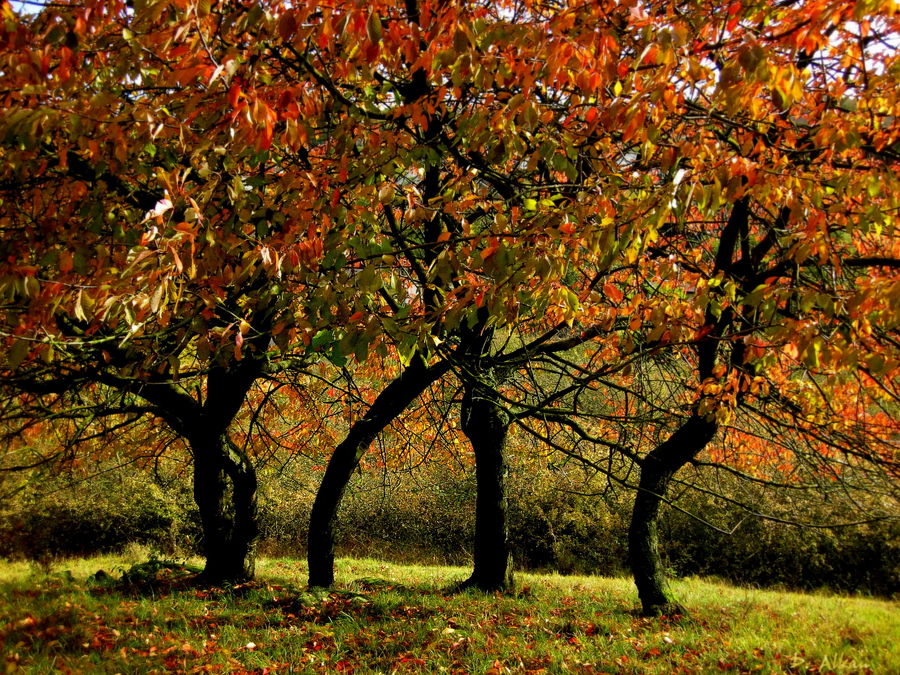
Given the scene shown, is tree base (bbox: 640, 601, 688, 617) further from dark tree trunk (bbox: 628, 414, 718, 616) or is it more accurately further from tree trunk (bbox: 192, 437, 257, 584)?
tree trunk (bbox: 192, 437, 257, 584)

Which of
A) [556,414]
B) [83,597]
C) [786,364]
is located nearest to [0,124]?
[556,414]

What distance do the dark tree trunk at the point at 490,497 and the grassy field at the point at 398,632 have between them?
536mm

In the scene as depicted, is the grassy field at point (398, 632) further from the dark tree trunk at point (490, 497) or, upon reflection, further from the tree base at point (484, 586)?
the dark tree trunk at point (490, 497)

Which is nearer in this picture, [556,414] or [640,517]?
[556,414]

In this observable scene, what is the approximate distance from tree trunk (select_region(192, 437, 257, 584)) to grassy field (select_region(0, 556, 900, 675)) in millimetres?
407

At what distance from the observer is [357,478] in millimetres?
15844

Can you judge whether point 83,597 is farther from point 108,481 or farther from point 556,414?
point 108,481

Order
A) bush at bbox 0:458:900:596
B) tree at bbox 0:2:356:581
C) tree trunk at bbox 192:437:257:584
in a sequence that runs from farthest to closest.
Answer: bush at bbox 0:458:900:596
tree trunk at bbox 192:437:257:584
tree at bbox 0:2:356:581

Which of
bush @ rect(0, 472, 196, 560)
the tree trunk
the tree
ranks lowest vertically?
bush @ rect(0, 472, 196, 560)

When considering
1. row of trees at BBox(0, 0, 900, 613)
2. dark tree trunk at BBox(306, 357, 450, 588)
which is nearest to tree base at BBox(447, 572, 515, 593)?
dark tree trunk at BBox(306, 357, 450, 588)

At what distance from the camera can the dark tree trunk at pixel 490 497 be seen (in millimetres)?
8742

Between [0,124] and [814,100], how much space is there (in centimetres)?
555

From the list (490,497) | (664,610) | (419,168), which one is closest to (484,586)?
(490,497)

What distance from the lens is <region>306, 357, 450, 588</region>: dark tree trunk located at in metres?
7.45
